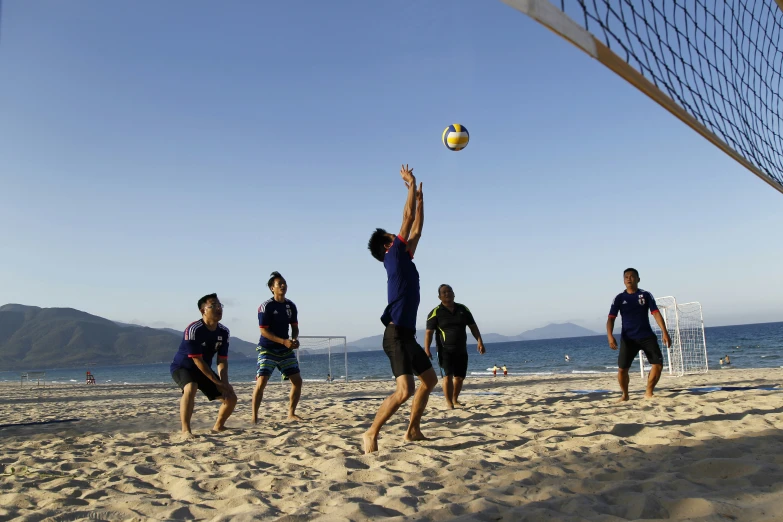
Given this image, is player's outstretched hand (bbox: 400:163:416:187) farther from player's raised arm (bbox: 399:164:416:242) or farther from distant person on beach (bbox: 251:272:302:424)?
distant person on beach (bbox: 251:272:302:424)

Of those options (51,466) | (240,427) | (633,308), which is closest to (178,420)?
(240,427)

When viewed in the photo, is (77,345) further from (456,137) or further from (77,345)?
(456,137)

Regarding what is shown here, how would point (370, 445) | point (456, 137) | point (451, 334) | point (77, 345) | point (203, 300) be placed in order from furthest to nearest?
point (77, 345), point (451, 334), point (456, 137), point (203, 300), point (370, 445)

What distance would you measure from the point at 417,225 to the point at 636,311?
3.66m

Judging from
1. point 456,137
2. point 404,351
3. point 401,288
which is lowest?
point 404,351

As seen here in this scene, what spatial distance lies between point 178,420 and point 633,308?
18.3 feet

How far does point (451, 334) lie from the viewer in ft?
21.7

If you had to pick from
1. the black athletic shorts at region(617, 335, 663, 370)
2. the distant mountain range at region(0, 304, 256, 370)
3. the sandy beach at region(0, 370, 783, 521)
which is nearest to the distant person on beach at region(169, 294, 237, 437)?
the sandy beach at region(0, 370, 783, 521)

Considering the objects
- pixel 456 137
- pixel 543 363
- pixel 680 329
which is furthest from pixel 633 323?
pixel 543 363

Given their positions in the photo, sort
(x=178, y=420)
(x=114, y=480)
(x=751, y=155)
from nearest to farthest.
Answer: (x=114, y=480) < (x=751, y=155) < (x=178, y=420)

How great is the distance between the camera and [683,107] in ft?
13.7

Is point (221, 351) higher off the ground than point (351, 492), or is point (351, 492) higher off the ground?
point (221, 351)

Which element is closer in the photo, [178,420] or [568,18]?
[568,18]

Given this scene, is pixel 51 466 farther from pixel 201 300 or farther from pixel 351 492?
pixel 351 492
